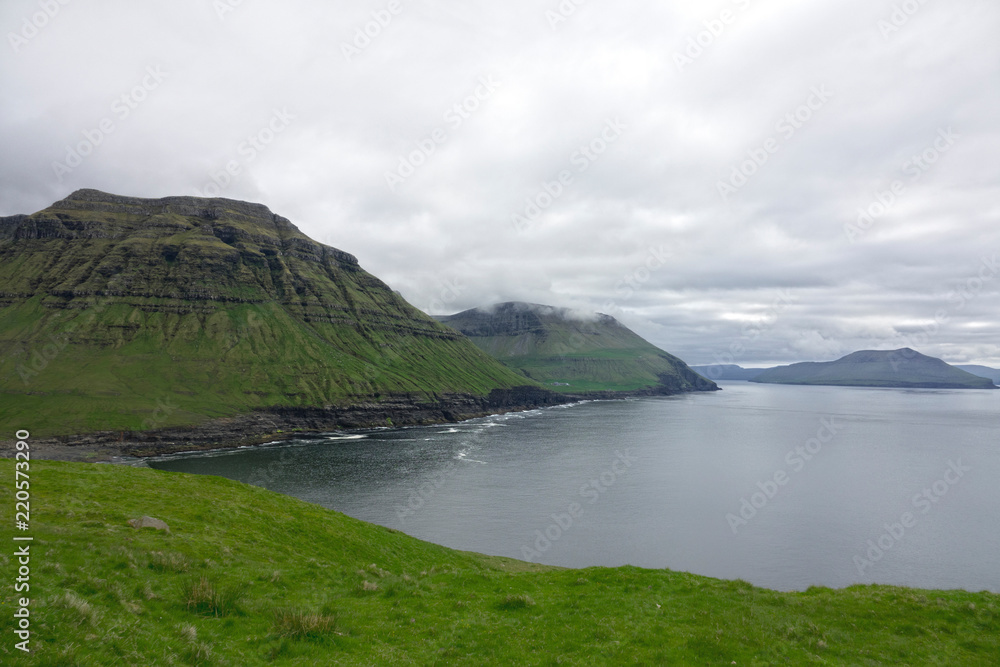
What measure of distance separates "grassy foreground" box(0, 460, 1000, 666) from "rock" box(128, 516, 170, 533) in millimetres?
622

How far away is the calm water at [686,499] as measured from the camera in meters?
68.1

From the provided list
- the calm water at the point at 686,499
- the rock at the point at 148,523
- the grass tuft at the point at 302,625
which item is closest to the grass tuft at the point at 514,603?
the grass tuft at the point at 302,625

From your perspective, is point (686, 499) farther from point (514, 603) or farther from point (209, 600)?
point (209, 600)

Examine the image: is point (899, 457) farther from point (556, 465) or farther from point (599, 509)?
point (599, 509)

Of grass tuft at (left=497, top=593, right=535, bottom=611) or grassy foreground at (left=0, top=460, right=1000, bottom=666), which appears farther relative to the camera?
grass tuft at (left=497, top=593, right=535, bottom=611)

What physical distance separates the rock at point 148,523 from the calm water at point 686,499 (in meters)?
47.3

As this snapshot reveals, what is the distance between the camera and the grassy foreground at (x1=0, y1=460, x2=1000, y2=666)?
1648 centimetres

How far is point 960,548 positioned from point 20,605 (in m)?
106

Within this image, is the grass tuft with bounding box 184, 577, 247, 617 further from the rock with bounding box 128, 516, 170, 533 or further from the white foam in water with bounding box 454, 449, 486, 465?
the white foam in water with bounding box 454, 449, 486, 465

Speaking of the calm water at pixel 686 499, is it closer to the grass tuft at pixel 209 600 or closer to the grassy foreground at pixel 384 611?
the grassy foreground at pixel 384 611

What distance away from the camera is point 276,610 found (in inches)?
799

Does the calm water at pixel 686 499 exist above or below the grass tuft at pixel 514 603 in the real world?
below

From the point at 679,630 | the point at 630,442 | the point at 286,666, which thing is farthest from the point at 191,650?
the point at 630,442


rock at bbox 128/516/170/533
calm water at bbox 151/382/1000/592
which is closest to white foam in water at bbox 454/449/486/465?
calm water at bbox 151/382/1000/592
